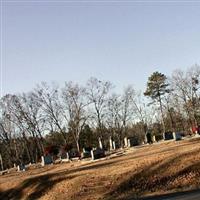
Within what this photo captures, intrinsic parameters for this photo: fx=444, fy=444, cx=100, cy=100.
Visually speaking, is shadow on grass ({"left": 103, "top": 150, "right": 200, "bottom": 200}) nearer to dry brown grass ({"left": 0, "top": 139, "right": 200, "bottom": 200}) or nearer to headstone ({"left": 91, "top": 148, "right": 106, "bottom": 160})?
dry brown grass ({"left": 0, "top": 139, "right": 200, "bottom": 200})

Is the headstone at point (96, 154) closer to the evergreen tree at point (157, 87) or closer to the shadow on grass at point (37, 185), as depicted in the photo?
the shadow on grass at point (37, 185)

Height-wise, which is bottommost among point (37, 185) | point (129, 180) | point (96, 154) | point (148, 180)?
point (148, 180)

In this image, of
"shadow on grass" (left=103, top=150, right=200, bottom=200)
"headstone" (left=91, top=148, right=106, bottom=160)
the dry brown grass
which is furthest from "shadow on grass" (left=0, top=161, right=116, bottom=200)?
"headstone" (left=91, top=148, right=106, bottom=160)

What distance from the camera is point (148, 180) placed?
2638 centimetres

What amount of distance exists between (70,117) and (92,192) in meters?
57.2

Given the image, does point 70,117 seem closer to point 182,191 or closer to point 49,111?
point 49,111

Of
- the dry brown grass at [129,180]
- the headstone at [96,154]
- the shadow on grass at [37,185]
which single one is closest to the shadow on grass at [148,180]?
the dry brown grass at [129,180]

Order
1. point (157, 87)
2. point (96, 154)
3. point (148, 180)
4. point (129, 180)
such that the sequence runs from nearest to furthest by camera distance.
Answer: point (148, 180)
point (129, 180)
point (96, 154)
point (157, 87)

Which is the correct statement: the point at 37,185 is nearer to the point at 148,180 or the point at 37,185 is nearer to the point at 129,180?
the point at 129,180

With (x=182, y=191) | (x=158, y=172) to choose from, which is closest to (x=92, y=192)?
(x=158, y=172)

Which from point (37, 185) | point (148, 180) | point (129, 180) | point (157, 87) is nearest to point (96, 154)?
point (37, 185)

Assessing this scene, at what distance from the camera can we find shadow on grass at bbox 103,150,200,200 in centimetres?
2481

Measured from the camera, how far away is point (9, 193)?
126 ft

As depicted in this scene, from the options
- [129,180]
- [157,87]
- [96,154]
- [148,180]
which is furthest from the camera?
[157,87]
